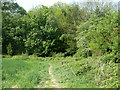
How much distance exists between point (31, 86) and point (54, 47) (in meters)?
10.4

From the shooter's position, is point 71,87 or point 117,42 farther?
point 117,42

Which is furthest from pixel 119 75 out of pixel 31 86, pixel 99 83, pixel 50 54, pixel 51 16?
pixel 51 16

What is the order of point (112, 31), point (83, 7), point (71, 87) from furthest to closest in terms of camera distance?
point (83, 7)
point (112, 31)
point (71, 87)

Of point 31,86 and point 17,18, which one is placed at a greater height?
point 17,18

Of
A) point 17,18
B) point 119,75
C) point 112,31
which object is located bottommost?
point 119,75

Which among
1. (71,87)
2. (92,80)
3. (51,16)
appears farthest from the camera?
(51,16)

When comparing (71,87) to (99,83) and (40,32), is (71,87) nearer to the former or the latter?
(99,83)

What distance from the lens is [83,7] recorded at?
13602 millimetres

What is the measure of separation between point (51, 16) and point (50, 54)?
164 inches

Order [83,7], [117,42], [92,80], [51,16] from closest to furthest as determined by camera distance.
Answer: [92,80], [117,42], [83,7], [51,16]

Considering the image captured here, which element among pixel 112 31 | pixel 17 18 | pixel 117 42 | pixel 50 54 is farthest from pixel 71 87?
pixel 17 18

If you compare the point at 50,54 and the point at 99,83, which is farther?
the point at 50,54

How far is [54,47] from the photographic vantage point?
14758 mm

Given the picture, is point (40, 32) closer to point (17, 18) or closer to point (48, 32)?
point (48, 32)
